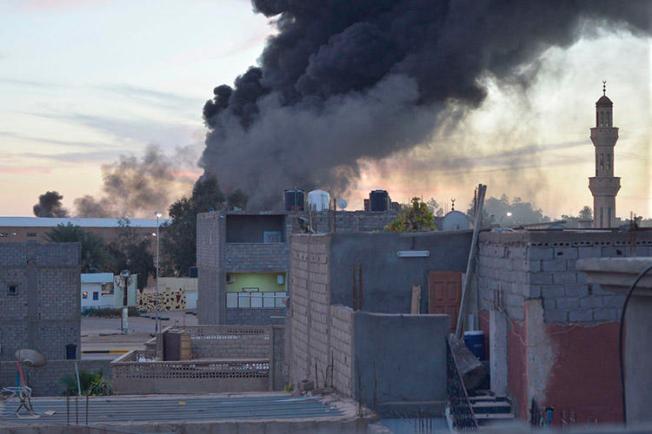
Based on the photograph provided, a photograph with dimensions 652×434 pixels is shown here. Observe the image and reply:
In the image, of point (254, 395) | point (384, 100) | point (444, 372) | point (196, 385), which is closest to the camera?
point (444, 372)

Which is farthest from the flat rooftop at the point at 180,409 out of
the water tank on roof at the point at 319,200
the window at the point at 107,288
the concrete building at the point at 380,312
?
the window at the point at 107,288

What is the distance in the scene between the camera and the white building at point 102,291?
167 feet

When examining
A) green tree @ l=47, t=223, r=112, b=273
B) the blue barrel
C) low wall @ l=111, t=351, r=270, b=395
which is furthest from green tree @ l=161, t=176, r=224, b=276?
the blue barrel

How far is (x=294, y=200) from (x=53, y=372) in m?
13.8

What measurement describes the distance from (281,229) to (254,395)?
824 inches

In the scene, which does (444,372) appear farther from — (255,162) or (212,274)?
(255,162)

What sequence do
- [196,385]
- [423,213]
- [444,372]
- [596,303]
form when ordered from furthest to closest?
[196,385] → [423,213] → [444,372] → [596,303]

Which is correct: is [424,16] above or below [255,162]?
above

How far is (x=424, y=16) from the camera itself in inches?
2677

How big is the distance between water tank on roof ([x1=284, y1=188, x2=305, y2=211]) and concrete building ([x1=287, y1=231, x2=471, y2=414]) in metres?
19.1

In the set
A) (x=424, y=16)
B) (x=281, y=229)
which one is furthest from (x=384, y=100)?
(x=281, y=229)

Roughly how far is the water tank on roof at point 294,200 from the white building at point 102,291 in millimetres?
16555

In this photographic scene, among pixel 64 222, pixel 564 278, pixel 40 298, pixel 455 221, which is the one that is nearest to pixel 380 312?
pixel 564 278

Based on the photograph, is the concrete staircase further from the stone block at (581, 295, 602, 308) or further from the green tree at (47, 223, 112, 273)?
the green tree at (47, 223, 112, 273)
